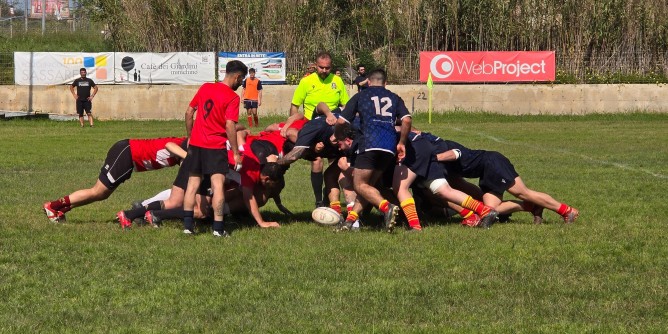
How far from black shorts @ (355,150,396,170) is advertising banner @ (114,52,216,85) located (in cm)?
2788

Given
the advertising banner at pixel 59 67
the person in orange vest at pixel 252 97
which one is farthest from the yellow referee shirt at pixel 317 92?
the advertising banner at pixel 59 67

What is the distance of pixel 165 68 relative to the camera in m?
38.4

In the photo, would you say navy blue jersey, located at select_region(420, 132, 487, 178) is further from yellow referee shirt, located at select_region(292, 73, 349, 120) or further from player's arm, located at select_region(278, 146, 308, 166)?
yellow referee shirt, located at select_region(292, 73, 349, 120)

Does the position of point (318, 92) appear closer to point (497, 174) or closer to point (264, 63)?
point (497, 174)

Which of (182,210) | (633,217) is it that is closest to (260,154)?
(182,210)

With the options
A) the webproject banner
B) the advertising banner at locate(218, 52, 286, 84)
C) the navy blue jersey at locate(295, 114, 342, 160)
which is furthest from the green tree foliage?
the navy blue jersey at locate(295, 114, 342, 160)

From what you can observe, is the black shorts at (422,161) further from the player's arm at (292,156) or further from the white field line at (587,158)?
the white field line at (587,158)

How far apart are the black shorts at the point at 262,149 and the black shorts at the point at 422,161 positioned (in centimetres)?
147

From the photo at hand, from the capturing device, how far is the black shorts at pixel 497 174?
37.6 feet

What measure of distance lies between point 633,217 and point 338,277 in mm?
4964

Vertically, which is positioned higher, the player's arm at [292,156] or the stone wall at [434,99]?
the stone wall at [434,99]

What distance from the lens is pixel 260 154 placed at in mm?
11367

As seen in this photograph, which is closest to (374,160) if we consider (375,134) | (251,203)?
(375,134)

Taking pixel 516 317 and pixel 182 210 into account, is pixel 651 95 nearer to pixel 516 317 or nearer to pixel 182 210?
pixel 182 210
